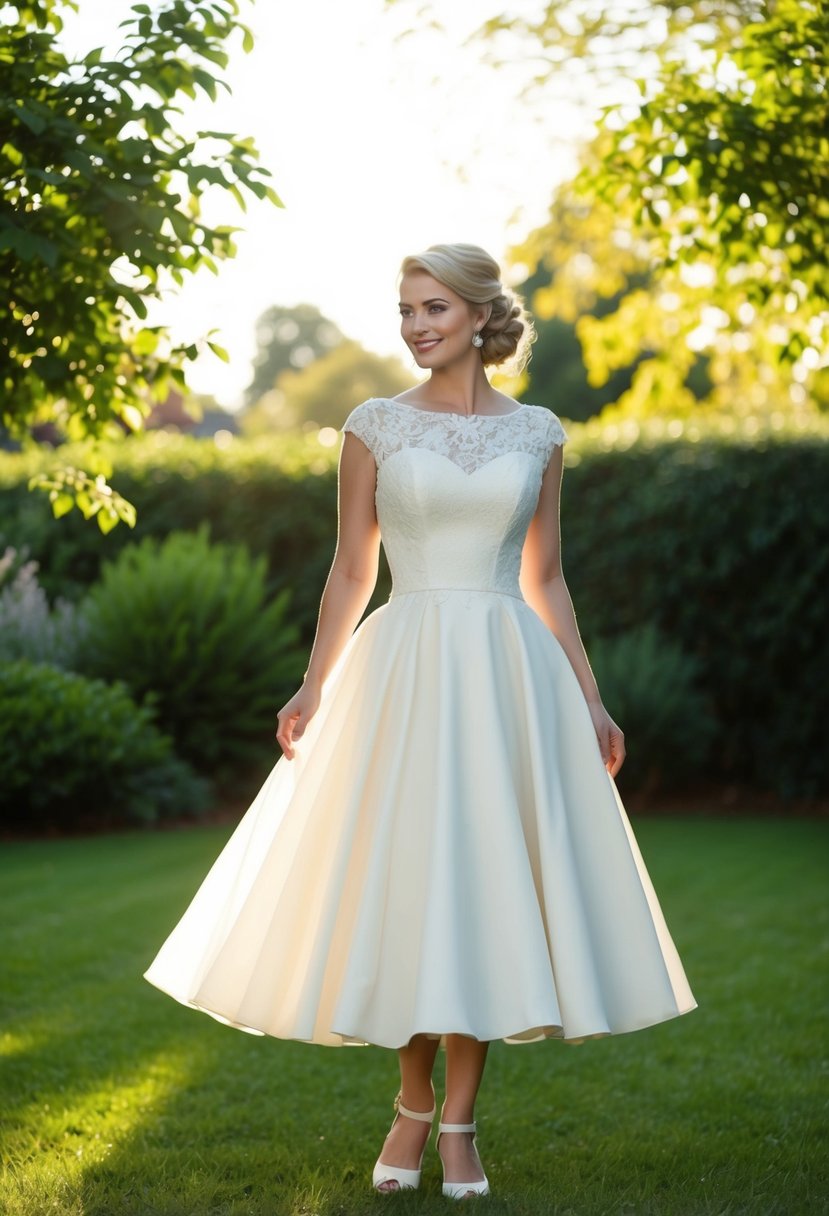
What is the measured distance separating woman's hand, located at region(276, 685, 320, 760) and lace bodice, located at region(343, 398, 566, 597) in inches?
13.8

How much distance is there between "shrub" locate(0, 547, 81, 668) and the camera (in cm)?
1024

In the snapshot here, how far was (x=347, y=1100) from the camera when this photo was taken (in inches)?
172

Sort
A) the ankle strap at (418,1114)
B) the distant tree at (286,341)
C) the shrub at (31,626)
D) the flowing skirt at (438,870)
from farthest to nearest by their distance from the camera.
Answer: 1. the distant tree at (286,341)
2. the shrub at (31,626)
3. the ankle strap at (418,1114)
4. the flowing skirt at (438,870)

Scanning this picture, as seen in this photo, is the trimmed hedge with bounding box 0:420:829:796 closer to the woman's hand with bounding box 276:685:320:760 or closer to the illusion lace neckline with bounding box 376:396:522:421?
the illusion lace neckline with bounding box 376:396:522:421

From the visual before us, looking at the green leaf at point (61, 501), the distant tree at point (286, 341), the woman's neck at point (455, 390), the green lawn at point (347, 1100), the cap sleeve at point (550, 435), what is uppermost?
the distant tree at point (286, 341)

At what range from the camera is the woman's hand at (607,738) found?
3.62m

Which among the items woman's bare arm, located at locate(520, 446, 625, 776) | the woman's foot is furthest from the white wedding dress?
the woman's foot

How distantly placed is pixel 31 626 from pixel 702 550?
509cm

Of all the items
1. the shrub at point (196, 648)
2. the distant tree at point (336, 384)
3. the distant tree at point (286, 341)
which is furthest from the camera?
the distant tree at point (286, 341)

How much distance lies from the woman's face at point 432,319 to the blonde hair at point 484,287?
0.02 m

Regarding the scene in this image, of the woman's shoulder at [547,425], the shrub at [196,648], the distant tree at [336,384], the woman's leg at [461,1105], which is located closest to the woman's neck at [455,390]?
the woman's shoulder at [547,425]

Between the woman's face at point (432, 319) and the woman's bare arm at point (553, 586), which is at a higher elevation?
the woman's face at point (432, 319)

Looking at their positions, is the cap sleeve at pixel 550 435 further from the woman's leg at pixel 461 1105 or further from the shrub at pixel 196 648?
the shrub at pixel 196 648

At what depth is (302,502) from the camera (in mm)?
12070
